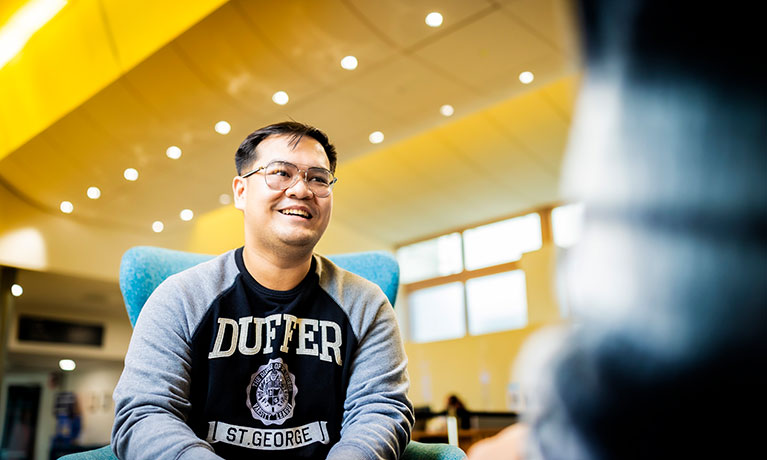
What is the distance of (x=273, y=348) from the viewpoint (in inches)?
47.6

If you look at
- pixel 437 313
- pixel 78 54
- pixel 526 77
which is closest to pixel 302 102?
pixel 78 54

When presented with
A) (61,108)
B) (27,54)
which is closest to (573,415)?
(61,108)

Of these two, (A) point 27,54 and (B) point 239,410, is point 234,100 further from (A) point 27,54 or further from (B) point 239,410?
Result: (B) point 239,410

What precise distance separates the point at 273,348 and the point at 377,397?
0.22 meters

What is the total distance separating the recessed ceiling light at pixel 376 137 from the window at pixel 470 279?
4.35m

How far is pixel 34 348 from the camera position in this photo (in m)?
9.89

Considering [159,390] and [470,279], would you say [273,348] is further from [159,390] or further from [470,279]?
[470,279]

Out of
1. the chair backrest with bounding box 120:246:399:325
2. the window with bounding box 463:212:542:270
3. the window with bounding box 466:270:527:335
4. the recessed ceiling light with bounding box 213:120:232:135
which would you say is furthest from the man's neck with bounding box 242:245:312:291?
the window with bounding box 466:270:527:335

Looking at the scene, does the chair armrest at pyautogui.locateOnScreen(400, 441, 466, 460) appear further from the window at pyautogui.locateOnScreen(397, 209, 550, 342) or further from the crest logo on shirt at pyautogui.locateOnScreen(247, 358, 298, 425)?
the window at pyautogui.locateOnScreen(397, 209, 550, 342)

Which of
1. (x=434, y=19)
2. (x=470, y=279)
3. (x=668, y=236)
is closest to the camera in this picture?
(x=668, y=236)

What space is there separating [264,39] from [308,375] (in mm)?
4348

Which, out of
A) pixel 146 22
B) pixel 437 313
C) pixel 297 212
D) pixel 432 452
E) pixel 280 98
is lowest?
pixel 432 452

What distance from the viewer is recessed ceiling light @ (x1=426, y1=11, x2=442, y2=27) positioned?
15.7ft

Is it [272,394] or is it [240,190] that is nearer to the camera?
[272,394]
